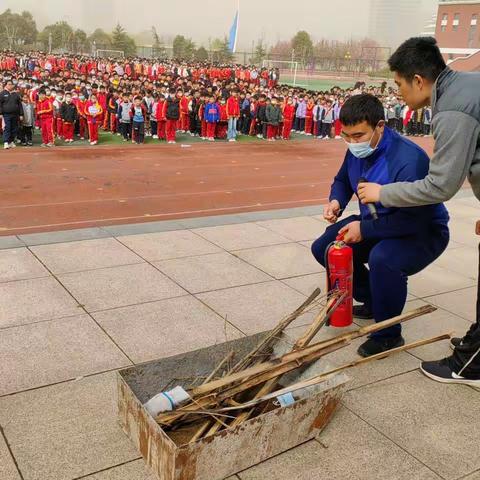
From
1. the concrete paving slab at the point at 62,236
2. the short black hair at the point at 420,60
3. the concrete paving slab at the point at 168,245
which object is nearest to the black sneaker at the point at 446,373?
the short black hair at the point at 420,60

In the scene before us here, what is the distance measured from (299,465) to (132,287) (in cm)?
257

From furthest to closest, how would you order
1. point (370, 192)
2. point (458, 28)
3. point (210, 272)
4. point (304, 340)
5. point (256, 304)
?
point (458, 28), point (210, 272), point (256, 304), point (370, 192), point (304, 340)

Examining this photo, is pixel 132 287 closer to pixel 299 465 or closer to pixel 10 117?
pixel 299 465

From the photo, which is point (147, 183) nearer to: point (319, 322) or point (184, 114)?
point (319, 322)

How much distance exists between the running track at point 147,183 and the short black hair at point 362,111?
16.8 ft

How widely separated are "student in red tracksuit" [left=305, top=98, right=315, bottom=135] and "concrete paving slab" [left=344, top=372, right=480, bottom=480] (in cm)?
1896

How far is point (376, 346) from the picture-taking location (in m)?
3.82

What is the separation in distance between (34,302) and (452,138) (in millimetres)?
3298

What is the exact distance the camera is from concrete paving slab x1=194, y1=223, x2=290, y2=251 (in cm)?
635

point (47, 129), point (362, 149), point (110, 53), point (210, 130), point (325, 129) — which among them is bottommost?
point (325, 129)

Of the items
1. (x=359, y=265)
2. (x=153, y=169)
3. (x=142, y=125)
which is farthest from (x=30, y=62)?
(x=359, y=265)

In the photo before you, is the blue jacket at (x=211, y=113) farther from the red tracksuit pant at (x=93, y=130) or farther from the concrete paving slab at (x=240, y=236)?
the concrete paving slab at (x=240, y=236)

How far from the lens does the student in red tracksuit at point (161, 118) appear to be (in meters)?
17.5

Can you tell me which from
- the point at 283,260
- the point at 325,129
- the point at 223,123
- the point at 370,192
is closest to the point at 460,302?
the point at 283,260
